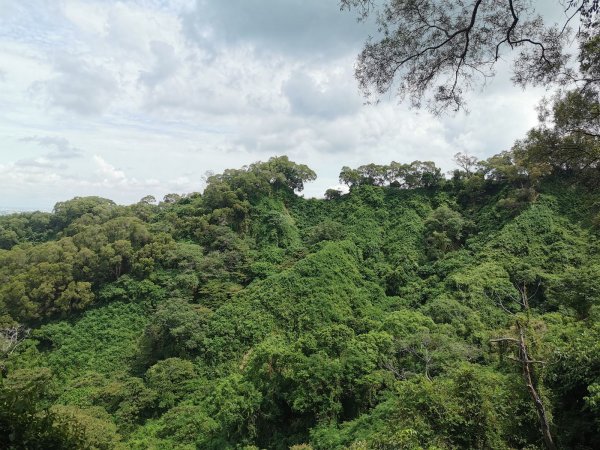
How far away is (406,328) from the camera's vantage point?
1828 centimetres

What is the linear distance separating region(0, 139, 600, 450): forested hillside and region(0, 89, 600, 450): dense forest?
0.27 feet

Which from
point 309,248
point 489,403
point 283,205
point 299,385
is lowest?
point 299,385

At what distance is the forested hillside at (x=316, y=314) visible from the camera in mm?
9625

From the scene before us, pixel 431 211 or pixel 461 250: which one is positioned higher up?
pixel 431 211

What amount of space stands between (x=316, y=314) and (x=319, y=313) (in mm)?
201

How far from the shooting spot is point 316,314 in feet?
76.0

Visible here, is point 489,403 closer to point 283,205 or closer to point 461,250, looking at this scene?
point 461,250

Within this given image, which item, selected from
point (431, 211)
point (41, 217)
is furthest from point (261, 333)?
point (41, 217)

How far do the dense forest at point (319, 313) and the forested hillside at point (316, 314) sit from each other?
8 cm

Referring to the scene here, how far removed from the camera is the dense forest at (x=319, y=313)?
9555mm

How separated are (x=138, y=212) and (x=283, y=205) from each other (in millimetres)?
15005

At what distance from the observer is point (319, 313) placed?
23.2 metres

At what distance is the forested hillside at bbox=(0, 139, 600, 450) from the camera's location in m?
9.62

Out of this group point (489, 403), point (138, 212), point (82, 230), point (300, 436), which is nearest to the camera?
point (489, 403)
